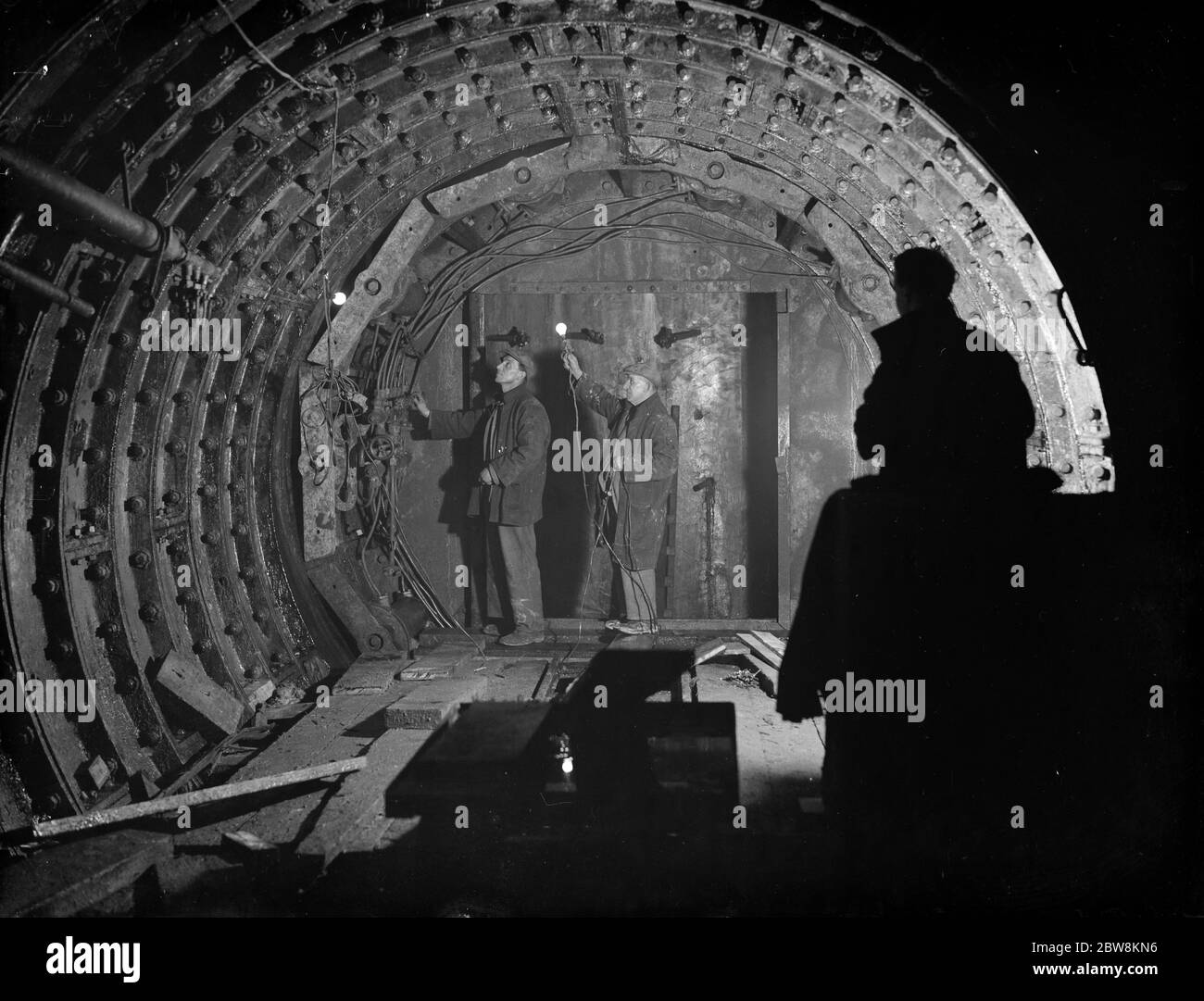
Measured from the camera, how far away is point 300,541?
22.0ft

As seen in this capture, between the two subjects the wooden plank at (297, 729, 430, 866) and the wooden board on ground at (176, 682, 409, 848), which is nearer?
the wooden plank at (297, 729, 430, 866)

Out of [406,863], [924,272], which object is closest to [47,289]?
[406,863]

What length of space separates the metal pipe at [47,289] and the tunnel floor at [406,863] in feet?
9.21

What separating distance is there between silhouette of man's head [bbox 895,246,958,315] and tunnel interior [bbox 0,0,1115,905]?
15 cm

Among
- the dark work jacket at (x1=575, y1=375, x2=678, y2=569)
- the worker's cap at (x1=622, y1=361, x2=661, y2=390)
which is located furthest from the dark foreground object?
the worker's cap at (x1=622, y1=361, x2=661, y2=390)

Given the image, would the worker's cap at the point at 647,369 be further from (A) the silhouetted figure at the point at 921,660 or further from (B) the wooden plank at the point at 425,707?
(A) the silhouetted figure at the point at 921,660

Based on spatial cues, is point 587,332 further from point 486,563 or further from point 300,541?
point 300,541

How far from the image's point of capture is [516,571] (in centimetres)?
797

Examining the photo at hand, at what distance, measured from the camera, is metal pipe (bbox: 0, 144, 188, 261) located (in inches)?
135

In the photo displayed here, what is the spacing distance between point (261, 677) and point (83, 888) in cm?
253

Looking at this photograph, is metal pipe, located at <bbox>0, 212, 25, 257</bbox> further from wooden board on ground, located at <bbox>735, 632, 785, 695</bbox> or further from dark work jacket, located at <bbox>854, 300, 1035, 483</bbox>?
wooden board on ground, located at <bbox>735, 632, 785, 695</bbox>

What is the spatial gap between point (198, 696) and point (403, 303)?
4.29 m
